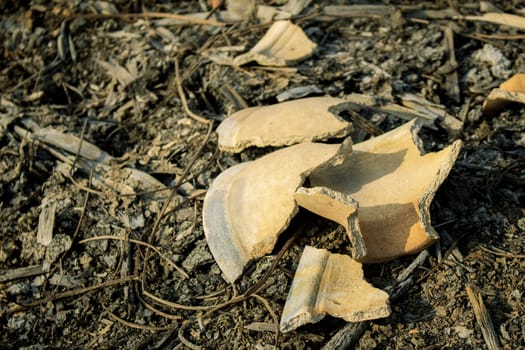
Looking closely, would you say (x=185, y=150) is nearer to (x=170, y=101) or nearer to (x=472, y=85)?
(x=170, y=101)

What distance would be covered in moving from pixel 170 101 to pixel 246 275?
150 centimetres

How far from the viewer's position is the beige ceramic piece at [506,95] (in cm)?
312

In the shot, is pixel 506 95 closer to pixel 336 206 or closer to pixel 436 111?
pixel 436 111

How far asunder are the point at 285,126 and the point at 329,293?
936 millimetres

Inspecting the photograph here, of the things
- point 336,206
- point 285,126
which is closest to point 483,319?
point 336,206

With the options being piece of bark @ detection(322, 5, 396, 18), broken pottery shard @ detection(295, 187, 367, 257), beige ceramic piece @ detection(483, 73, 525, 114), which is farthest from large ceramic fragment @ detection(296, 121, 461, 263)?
piece of bark @ detection(322, 5, 396, 18)

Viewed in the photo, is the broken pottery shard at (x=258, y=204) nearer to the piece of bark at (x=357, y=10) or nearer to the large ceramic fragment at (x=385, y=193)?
the large ceramic fragment at (x=385, y=193)

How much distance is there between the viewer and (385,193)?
107 inches

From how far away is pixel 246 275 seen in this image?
2.71 metres

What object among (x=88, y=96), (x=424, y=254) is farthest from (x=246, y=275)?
(x=88, y=96)

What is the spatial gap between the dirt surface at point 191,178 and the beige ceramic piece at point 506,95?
0.26ft

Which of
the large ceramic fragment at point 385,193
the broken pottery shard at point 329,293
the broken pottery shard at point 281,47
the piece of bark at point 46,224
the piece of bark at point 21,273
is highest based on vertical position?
the broken pottery shard at point 281,47

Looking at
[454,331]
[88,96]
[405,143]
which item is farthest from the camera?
[88,96]

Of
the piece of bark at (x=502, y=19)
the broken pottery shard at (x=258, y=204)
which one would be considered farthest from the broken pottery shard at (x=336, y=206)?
the piece of bark at (x=502, y=19)
